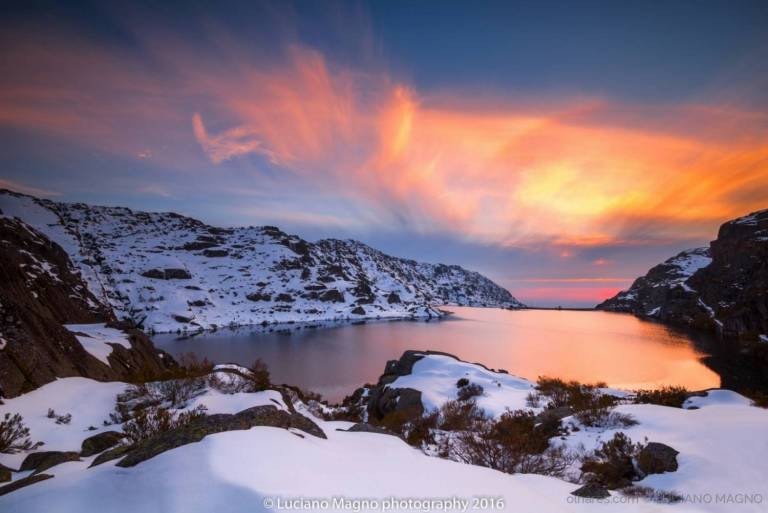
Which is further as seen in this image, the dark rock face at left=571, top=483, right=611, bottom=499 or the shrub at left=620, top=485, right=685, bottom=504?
the shrub at left=620, top=485, right=685, bottom=504

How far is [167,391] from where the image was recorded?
14.7 metres

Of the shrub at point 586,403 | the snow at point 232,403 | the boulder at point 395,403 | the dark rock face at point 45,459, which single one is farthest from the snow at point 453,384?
the dark rock face at point 45,459

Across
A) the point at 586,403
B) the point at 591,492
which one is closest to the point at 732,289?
the point at 586,403

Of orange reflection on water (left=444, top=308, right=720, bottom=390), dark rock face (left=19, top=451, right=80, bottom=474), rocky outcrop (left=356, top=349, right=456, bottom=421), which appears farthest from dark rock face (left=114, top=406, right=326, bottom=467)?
orange reflection on water (left=444, top=308, right=720, bottom=390)

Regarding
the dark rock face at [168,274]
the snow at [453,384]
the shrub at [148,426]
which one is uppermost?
the dark rock face at [168,274]

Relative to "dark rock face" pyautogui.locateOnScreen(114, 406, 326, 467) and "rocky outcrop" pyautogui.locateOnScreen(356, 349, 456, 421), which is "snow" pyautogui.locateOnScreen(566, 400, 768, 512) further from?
"rocky outcrop" pyautogui.locateOnScreen(356, 349, 456, 421)

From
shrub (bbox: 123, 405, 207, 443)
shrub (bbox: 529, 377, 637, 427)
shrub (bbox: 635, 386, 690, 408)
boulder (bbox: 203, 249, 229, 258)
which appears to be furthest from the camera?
boulder (bbox: 203, 249, 229, 258)

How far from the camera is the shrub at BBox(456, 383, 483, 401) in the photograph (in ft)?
74.6

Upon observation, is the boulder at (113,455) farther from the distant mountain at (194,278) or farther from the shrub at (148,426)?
the distant mountain at (194,278)

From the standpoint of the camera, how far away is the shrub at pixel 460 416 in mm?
15609

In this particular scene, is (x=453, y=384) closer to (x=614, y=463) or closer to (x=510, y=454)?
(x=614, y=463)

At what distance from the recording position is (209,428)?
19.7ft

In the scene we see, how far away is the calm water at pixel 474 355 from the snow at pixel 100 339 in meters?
18.0

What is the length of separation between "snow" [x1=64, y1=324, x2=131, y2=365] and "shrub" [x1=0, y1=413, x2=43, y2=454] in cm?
1282
